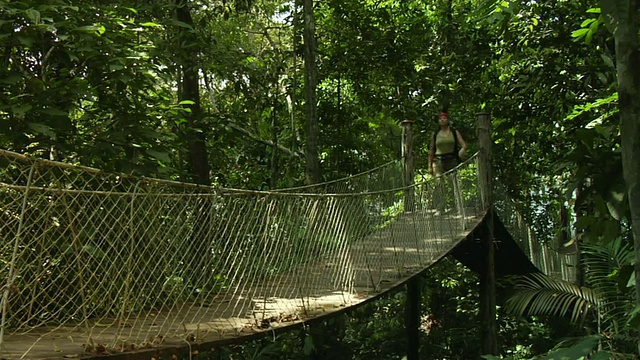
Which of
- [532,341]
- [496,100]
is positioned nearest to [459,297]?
[532,341]

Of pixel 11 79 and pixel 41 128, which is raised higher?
pixel 11 79

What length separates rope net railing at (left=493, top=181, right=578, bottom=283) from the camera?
5.47 metres

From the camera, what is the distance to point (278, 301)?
2809mm

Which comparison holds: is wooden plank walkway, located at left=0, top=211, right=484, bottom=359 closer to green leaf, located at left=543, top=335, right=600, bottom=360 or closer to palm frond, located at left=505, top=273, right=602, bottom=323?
palm frond, located at left=505, top=273, right=602, bottom=323

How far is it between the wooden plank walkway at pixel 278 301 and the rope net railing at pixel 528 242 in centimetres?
87

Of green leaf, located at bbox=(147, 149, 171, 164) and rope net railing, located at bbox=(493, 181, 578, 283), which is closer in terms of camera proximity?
green leaf, located at bbox=(147, 149, 171, 164)

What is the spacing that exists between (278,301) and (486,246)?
2.94 metres

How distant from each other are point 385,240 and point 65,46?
2.20m

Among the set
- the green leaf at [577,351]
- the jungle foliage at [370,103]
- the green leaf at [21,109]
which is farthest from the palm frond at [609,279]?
the green leaf at [21,109]

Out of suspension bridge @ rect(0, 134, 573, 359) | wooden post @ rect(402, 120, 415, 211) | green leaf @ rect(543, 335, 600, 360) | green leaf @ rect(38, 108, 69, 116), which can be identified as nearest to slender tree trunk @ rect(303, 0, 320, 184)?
wooden post @ rect(402, 120, 415, 211)

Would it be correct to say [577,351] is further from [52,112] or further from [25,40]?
[25,40]

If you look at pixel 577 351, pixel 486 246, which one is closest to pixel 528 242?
pixel 486 246

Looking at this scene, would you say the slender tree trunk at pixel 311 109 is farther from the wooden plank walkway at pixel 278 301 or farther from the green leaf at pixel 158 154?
the green leaf at pixel 158 154

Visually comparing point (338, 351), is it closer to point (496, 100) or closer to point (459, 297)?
point (459, 297)
